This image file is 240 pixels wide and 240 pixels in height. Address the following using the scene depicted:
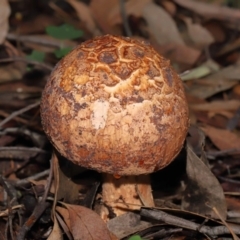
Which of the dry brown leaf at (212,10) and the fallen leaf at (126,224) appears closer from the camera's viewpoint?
the fallen leaf at (126,224)

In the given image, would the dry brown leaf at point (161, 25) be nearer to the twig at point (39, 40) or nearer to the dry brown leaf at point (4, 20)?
the twig at point (39, 40)

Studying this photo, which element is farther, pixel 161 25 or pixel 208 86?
pixel 161 25

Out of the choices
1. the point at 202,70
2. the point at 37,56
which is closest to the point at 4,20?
the point at 37,56

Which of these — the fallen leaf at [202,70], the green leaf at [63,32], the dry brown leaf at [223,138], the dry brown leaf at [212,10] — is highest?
the dry brown leaf at [212,10]

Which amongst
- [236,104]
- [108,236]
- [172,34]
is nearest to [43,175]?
[108,236]

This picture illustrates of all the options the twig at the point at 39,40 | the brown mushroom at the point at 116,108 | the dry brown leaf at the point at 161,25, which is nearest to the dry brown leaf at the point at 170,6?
the dry brown leaf at the point at 161,25

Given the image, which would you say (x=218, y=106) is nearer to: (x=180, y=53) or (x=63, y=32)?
(x=180, y=53)

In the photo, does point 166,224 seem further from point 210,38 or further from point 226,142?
point 210,38
